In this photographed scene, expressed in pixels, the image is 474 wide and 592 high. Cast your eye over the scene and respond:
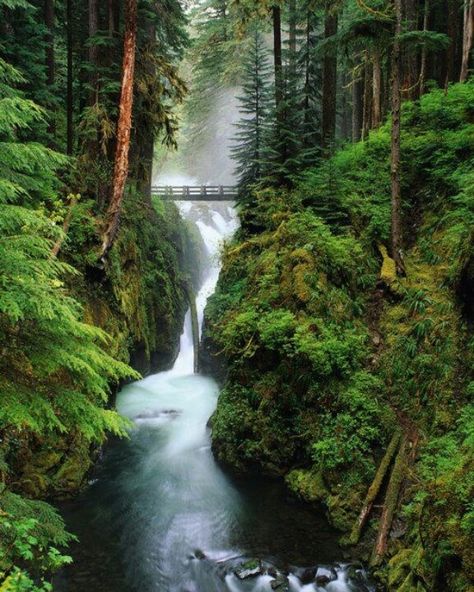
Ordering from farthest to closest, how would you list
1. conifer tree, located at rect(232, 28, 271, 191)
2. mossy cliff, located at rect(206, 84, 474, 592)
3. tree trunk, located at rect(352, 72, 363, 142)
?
tree trunk, located at rect(352, 72, 363, 142), conifer tree, located at rect(232, 28, 271, 191), mossy cliff, located at rect(206, 84, 474, 592)

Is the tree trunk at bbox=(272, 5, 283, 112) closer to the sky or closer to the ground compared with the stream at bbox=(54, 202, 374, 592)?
closer to the sky

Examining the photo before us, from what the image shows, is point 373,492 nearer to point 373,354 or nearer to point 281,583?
point 281,583

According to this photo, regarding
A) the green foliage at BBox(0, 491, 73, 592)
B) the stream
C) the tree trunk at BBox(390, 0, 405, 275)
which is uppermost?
the tree trunk at BBox(390, 0, 405, 275)

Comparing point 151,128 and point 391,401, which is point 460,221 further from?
point 151,128

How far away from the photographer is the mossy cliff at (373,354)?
→ 7.04 m

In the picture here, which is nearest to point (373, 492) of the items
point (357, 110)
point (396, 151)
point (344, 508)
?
point (344, 508)

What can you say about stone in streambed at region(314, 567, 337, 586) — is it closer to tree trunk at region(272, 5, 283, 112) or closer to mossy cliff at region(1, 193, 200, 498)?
mossy cliff at region(1, 193, 200, 498)

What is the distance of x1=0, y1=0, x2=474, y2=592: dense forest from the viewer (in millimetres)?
4336

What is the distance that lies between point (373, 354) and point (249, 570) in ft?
15.9

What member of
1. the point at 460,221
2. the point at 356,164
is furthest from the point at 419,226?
the point at 356,164

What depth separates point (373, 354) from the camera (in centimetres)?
986

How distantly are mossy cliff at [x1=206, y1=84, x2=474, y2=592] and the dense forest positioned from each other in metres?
0.04

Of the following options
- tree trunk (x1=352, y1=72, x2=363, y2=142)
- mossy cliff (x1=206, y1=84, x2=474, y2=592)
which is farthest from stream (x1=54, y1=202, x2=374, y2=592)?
tree trunk (x1=352, y1=72, x2=363, y2=142)

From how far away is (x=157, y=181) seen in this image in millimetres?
51750
